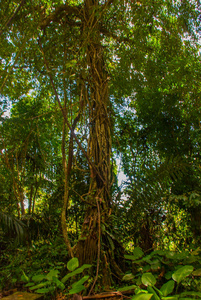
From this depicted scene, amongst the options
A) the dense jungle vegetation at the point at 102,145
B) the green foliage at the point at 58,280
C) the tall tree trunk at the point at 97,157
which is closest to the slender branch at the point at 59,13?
the dense jungle vegetation at the point at 102,145

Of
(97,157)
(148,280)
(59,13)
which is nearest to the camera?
(148,280)

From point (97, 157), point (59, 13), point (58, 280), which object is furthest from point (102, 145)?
point (59, 13)

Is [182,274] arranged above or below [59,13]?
below

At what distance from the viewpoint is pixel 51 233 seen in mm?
2393

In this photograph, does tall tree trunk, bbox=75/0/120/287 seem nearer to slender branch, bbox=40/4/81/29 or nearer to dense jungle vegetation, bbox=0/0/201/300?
dense jungle vegetation, bbox=0/0/201/300

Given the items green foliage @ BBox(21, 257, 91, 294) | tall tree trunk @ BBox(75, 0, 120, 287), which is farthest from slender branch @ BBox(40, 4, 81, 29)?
green foliage @ BBox(21, 257, 91, 294)

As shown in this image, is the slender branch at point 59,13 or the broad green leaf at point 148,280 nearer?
the broad green leaf at point 148,280

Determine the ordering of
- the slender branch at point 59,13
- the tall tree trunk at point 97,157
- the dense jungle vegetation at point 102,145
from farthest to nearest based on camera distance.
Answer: the slender branch at point 59,13, the dense jungle vegetation at point 102,145, the tall tree trunk at point 97,157

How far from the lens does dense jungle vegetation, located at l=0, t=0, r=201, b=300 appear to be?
1.53m

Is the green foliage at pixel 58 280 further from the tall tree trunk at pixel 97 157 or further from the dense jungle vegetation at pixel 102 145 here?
the tall tree trunk at pixel 97 157

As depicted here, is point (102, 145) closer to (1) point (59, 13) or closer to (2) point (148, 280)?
(2) point (148, 280)

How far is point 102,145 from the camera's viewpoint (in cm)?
180

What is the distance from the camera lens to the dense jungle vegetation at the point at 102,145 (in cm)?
153

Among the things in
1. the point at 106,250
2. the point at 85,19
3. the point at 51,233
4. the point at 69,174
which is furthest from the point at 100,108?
the point at 51,233
